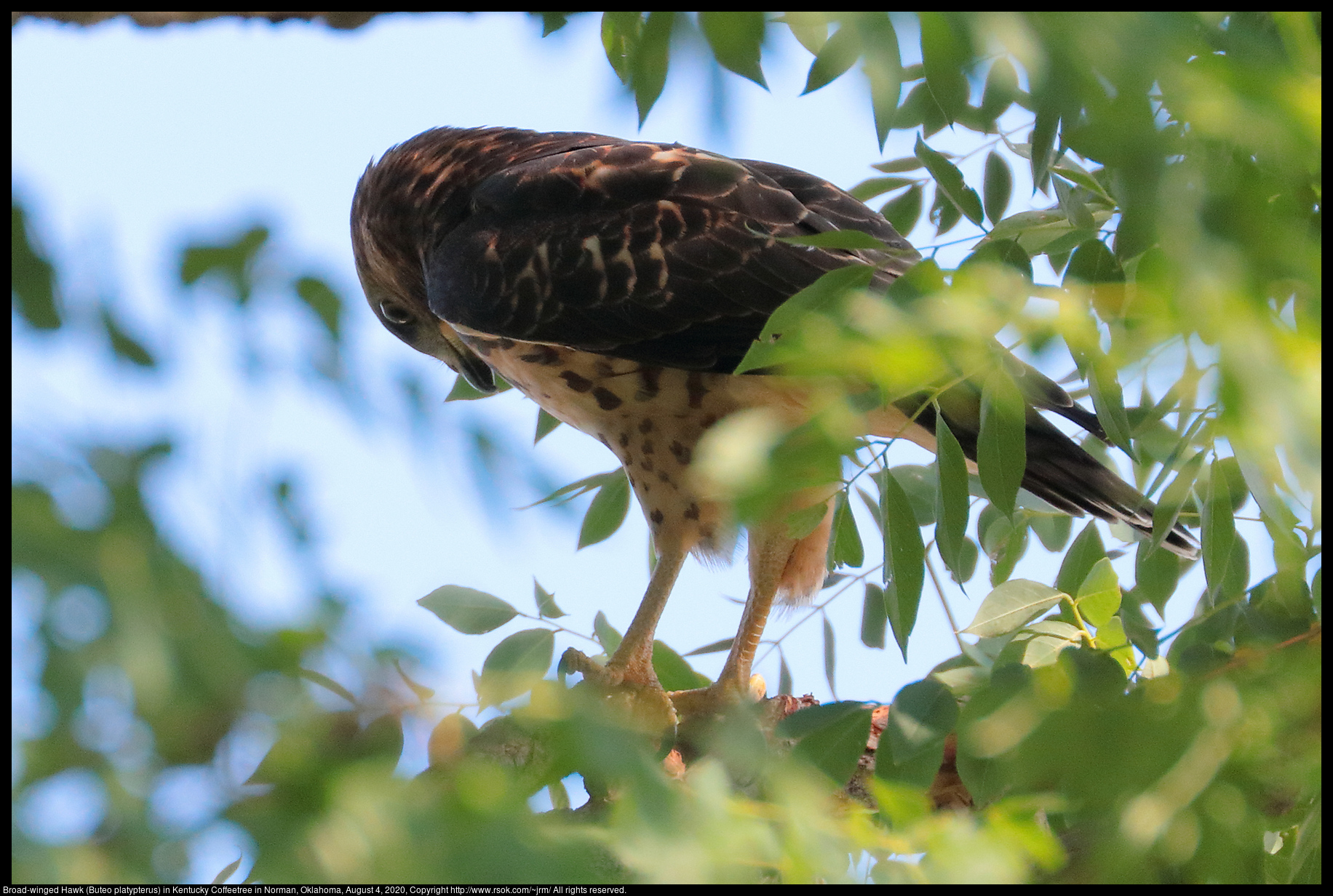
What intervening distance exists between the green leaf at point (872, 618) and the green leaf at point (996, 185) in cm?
94

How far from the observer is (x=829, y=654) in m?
2.79

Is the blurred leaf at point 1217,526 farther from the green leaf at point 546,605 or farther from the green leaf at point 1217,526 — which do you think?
the green leaf at point 546,605

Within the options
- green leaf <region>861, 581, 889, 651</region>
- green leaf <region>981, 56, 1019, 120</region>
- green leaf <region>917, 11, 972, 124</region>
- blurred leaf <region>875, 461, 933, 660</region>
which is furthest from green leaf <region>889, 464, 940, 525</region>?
green leaf <region>917, 11, 972, 124</region>

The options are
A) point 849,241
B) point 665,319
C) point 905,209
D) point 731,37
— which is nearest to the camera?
point 731,37

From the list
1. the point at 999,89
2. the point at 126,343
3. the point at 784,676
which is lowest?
the point at 784,676

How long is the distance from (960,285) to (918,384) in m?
0.10

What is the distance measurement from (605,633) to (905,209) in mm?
1225

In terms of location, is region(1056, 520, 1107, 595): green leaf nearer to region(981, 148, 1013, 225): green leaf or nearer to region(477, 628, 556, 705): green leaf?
region(981, 148, 1013, 225): green leaf

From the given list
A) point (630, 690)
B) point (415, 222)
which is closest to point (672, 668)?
point (630, 690)

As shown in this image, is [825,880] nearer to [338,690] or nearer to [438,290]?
[338,690]

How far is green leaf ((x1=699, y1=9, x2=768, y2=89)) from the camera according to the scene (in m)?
0.82

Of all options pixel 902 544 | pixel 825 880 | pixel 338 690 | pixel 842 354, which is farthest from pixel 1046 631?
pixel 338 690

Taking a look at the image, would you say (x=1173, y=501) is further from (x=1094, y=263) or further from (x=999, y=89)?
(x=999, y=89)

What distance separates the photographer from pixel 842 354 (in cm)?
72
